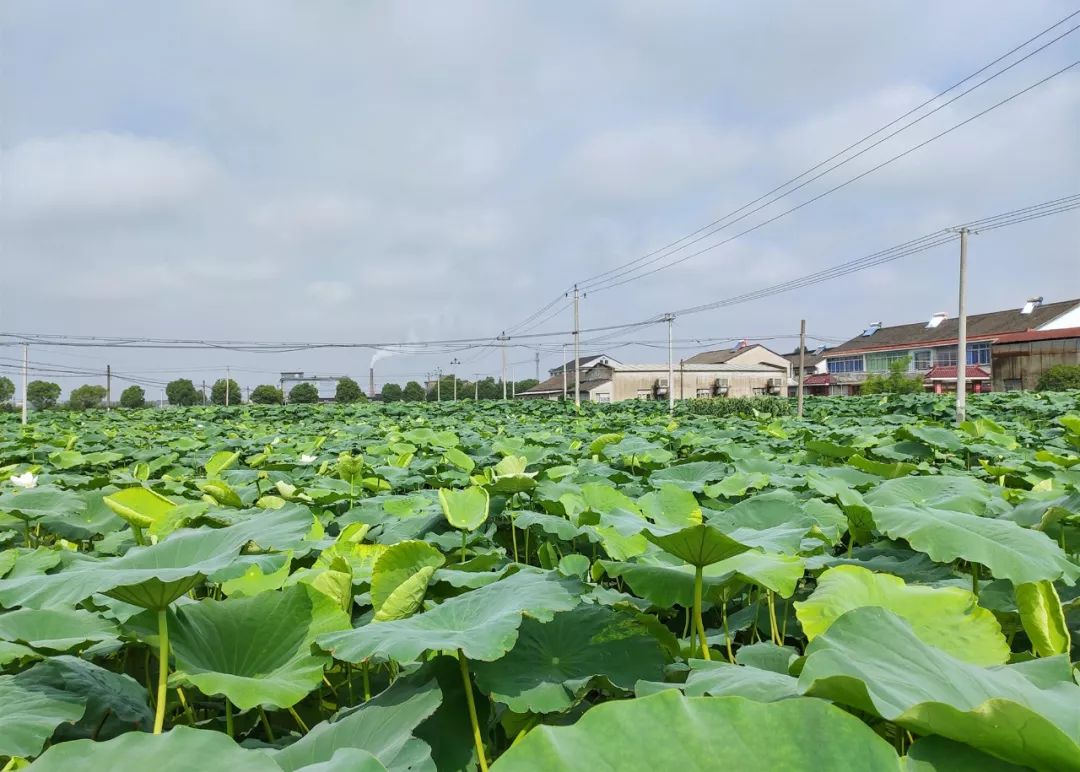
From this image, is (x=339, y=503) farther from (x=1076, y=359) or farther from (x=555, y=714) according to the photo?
(x=1076, y=359)

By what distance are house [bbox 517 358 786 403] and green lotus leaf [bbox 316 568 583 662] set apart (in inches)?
1816

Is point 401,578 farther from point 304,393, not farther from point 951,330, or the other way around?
point 951,330

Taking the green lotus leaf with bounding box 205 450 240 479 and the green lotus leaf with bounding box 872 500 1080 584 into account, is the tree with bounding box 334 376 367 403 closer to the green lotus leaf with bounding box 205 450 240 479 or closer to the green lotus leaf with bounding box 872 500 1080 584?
the green lotus leaf with bounding box 205 450 240 479

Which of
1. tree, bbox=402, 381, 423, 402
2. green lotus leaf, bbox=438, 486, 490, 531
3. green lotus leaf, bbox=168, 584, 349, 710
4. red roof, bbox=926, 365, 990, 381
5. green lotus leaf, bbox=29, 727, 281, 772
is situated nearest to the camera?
green lotus leaf, bbox=29, 727, 281, 772

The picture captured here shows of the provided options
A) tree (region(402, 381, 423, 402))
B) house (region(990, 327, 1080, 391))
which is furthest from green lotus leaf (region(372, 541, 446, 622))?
tree (region(402, 381, 423, 402))

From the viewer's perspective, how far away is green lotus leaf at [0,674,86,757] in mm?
857

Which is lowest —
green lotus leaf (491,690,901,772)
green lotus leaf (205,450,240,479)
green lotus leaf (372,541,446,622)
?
green lotus leaf (205,450,240,479)

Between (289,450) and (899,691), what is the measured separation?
5.07m

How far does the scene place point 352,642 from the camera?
943 mm

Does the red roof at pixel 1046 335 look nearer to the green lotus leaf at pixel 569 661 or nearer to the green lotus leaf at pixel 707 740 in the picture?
the green lotus leaf at pixel 569 661

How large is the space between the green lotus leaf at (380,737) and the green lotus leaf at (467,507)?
2.59ft

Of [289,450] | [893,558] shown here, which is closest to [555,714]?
[893,558]

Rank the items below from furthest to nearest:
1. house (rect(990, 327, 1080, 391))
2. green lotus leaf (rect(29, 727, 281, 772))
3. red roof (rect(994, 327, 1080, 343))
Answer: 1. red roof (rect(994, 327, 1080, 343))
2. house (rect(990, 327, 1080, 391))
3. green lotus leaf (rect(29, 727, 281, 772))

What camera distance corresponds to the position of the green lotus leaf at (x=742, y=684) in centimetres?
74
